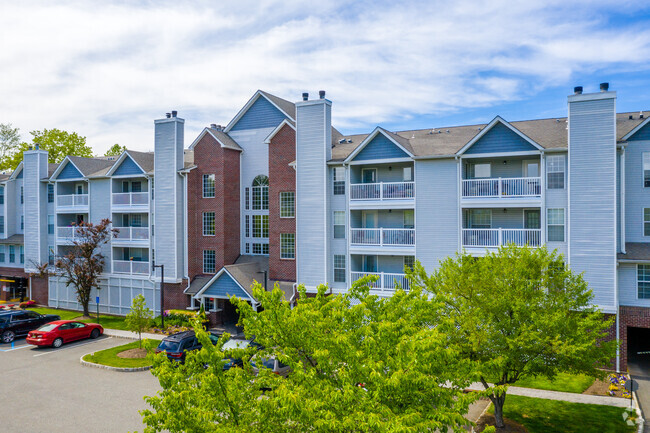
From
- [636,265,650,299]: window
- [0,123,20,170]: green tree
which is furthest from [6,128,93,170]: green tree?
[636,265,650,299]: window

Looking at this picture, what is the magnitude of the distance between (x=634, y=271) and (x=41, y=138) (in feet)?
207

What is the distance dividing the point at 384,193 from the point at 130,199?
64.3 ft

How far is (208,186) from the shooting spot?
33219 millimetres

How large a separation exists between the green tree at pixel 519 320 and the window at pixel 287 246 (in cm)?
1477

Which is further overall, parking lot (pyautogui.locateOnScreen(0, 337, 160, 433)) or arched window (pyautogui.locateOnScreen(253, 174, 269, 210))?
arched window (pyautogui.locateOnScreen(253, 174, 269, 210))

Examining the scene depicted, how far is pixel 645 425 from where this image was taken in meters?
16.9

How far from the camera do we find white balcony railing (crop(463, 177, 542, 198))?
24.2m

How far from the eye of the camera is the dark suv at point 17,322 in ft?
95.1

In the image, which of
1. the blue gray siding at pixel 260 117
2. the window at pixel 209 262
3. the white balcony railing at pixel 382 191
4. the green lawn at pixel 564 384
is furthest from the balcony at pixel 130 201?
the green lawn at pixel 564 384

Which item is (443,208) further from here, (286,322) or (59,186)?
(59,186)

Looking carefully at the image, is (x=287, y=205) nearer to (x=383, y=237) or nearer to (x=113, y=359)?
(x=383, y=237)

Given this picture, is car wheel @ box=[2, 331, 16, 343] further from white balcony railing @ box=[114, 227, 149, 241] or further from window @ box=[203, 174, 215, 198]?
window @ box=[203, 174, 215, 198]

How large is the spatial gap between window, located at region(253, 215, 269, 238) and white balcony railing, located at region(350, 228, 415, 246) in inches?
302

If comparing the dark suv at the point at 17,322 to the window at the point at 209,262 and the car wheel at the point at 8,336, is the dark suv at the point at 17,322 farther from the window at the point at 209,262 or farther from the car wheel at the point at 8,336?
the window at the point at 209,262
